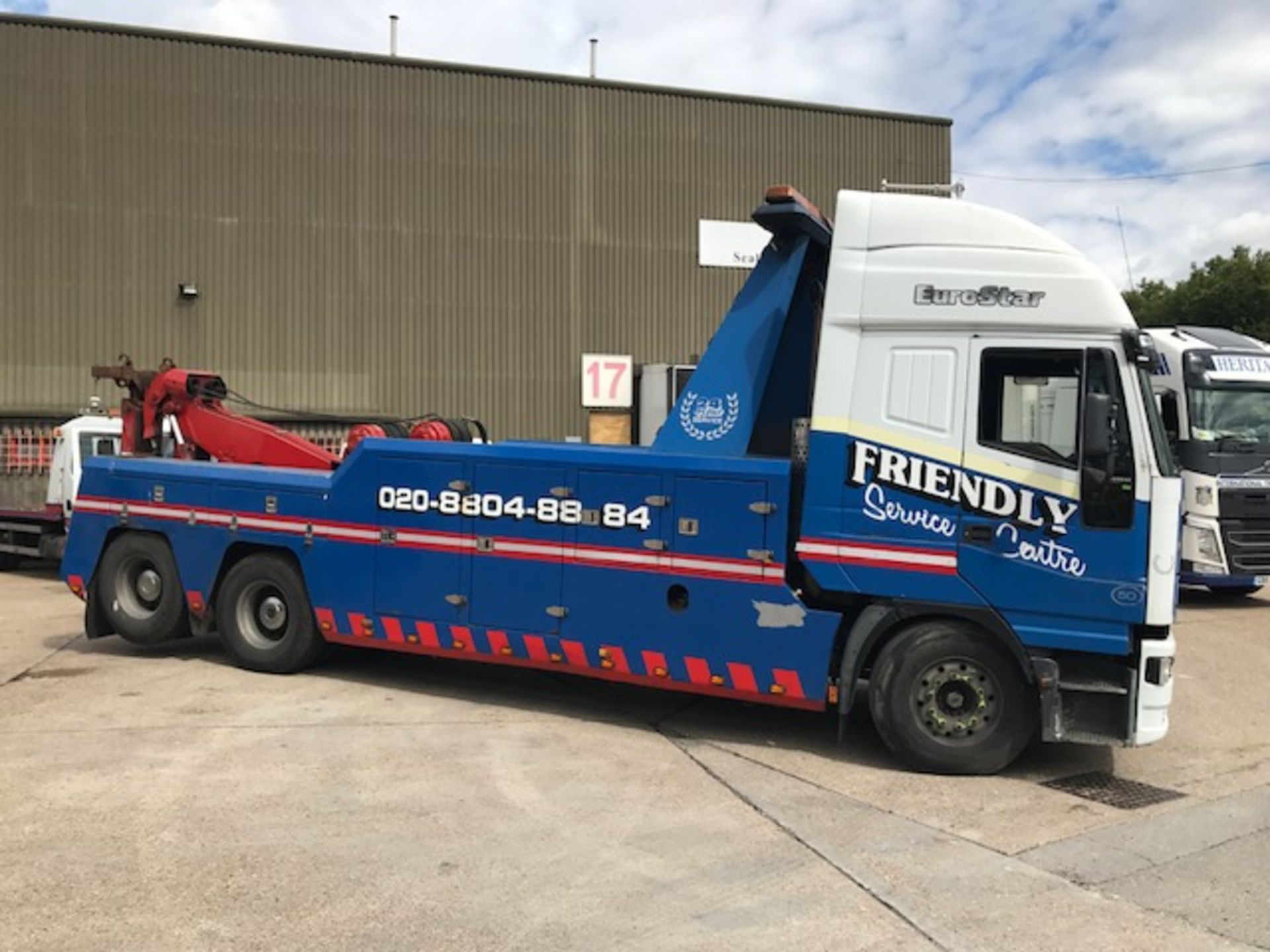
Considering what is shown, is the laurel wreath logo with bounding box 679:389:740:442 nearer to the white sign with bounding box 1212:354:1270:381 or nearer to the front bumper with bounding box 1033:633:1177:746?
the front bumper with bounding box 1033:633:1177:746

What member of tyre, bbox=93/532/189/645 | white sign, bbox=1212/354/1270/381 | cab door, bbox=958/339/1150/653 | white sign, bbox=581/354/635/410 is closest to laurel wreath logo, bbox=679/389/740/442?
cab door, bbox=958/339/1150/653

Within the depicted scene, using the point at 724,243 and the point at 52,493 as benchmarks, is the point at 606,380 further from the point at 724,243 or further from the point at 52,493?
the point at 52,493

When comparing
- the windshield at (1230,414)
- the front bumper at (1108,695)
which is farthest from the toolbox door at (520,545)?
the windshield at (1230,414)

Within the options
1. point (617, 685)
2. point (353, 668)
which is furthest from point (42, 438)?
point (617, 685)

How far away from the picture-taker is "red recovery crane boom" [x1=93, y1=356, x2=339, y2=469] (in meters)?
9.91

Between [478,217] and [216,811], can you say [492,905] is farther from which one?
[478,217]

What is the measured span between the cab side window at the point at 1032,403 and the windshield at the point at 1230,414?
8.78 metres

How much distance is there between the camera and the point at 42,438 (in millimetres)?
16938

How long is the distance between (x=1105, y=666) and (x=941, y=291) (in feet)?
7.75

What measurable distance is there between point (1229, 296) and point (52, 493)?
4316 cm

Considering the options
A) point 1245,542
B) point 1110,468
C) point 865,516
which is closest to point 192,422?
point 865,516

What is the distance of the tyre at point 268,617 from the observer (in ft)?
28.6

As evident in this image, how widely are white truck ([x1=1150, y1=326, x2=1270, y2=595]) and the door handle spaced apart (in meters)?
7.96

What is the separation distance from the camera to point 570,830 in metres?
5.40
